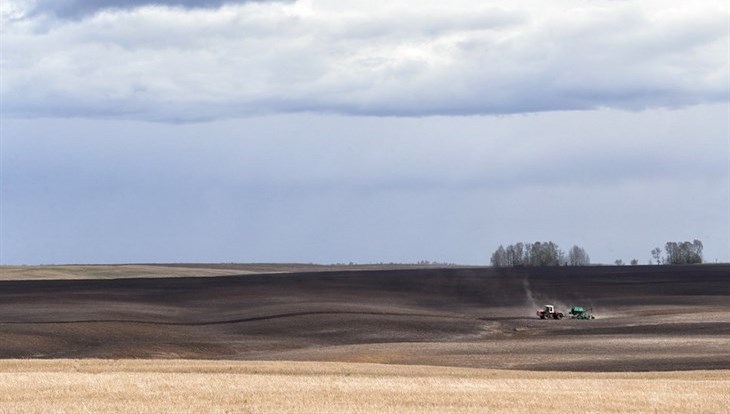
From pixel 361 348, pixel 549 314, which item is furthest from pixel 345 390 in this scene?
pixel 549 314

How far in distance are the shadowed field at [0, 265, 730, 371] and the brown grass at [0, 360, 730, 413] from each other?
8.38m

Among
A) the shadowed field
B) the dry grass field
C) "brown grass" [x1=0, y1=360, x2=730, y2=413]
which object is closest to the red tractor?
the shadowed field

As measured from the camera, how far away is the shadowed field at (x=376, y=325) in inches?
2083

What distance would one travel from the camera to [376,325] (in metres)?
71.3

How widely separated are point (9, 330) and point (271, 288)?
46.5 meters

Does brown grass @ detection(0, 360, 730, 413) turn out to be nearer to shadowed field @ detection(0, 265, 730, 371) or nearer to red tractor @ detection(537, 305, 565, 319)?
shadowed field @ detection(0, 265, 730, 371)

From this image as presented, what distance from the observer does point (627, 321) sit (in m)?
75.2

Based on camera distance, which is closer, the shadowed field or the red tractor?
the shadowed field

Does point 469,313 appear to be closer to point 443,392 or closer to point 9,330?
point 9,330

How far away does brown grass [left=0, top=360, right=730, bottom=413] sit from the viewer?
28922 mm

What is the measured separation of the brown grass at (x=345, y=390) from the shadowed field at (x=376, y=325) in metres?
8.38

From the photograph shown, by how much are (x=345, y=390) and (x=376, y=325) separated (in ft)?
127

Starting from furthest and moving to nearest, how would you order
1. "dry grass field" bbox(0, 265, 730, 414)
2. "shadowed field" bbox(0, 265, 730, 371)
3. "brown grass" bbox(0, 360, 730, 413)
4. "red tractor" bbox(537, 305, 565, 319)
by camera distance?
"red tractor" bbox(537, 305, 565, 319), "shadowed field" bbox(0, 265, 730, 371), "dry grass field" bbox(0, 265, 730, 414), "brown grass" bbox(0, 360, 730, 413)

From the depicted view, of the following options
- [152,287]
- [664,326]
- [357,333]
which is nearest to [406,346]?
[357,333]
